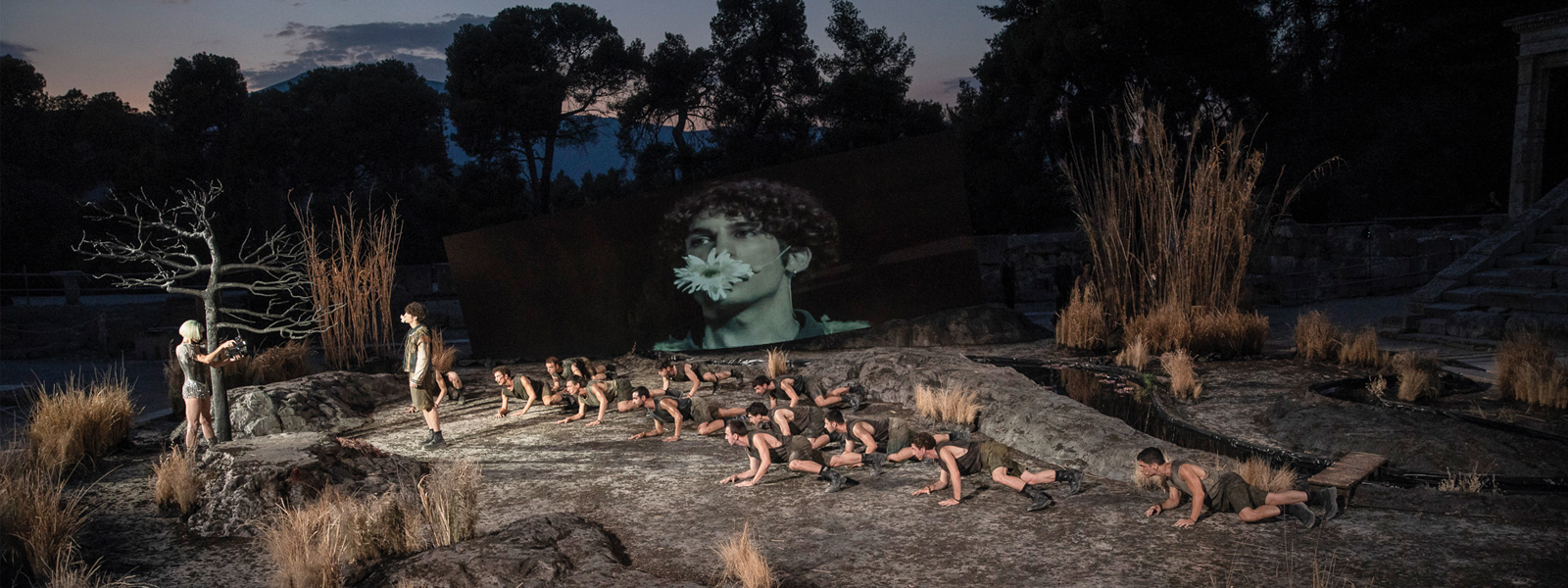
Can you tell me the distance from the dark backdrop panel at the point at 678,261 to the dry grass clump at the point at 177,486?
6031mm

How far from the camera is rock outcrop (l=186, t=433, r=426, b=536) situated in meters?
4.81

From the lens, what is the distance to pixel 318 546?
3.89 meters

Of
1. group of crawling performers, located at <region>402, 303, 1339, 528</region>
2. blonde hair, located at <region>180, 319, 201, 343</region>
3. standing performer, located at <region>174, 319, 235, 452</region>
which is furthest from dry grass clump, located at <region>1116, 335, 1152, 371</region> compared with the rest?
blonde hair, located at <region>180, 319, 201, 343</region>

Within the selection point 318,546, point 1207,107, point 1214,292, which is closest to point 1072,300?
point 1214,292

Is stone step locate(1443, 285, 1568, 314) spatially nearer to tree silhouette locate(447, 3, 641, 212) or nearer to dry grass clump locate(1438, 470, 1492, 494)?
dry grass clump locate(1438, 470, 1492, 494)

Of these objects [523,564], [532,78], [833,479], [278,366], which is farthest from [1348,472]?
[532,78]

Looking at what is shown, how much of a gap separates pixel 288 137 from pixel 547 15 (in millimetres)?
6642

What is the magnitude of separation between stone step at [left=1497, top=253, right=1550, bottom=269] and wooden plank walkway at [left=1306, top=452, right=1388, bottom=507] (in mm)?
7802

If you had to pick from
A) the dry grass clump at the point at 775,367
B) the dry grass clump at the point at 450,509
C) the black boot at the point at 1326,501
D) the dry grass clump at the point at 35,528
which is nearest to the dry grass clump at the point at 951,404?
the dry grass clump at the point at 775,367

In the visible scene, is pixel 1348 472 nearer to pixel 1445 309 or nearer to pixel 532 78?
pixel 1445 309

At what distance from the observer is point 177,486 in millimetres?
5125

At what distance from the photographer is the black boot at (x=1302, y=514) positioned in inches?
168

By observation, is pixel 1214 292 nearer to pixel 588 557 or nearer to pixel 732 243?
pixel 732 243

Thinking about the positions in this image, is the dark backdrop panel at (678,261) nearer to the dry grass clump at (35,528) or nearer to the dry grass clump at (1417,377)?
the dry grass clump at (1417,377)
